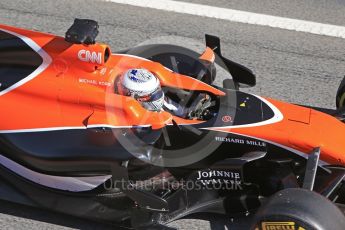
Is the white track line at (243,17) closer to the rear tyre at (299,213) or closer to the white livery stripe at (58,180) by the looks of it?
the white livery stripe at (58,180)

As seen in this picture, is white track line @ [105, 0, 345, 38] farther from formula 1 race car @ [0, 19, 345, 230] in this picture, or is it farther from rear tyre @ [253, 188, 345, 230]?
rear tyre @ [253, 188, 345, 230]

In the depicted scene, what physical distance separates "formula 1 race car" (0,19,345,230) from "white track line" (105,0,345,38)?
101 inches

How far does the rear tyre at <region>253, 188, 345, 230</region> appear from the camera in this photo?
3.75 metres

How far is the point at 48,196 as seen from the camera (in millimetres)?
4527

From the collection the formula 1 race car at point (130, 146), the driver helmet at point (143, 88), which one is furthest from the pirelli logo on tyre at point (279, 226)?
the driver helmet at point (143, 88)

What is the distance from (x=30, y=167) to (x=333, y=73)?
3.29 meters

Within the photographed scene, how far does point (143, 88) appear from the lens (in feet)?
14.3

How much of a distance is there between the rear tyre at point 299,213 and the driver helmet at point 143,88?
1.06m

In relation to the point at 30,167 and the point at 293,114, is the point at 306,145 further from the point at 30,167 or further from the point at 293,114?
the point at 30,167

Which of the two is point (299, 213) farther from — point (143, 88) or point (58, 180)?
point (58, 180)

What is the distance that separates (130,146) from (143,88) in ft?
1.30

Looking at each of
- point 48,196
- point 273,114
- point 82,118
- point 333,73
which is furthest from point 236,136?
point 333,73

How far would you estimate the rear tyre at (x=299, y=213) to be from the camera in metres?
3.75

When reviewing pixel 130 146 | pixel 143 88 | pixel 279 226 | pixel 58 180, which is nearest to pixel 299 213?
pixel 279 226
